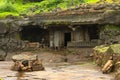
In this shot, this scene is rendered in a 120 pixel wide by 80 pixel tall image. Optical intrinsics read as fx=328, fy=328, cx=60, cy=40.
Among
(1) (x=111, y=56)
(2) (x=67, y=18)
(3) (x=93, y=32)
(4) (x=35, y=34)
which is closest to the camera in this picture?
(1) (x=111, y=56)

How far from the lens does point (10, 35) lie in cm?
3278

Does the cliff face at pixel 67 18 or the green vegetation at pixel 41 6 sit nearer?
the cliff face at pixel 67 18

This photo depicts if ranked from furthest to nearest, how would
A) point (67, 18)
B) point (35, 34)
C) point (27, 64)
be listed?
point (35, 34) → point (67, 18) → point (27, 64)

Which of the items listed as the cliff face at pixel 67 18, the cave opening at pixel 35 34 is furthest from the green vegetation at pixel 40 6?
the cliff face at pixel 67 18

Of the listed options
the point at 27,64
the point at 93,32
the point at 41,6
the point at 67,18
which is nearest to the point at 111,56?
the point at 27,64

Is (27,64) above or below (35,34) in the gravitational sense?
above

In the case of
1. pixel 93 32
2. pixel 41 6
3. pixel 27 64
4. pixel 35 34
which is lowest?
pixel 35 34

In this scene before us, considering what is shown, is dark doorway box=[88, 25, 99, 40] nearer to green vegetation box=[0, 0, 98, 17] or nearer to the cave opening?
the cave opening

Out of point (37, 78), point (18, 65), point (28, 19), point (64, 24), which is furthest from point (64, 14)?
point (37, 78)

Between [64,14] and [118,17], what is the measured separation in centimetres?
527

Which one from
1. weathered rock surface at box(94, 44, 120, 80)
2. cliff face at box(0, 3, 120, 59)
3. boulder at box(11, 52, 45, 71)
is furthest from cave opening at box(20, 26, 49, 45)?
boulder at box(11, 52, 45, 71)

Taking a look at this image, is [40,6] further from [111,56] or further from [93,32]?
[111,56]

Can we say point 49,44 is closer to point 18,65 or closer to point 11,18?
point 11,18

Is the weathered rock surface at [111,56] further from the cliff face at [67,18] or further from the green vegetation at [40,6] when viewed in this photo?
Result: the green vegetation at [40,6]
